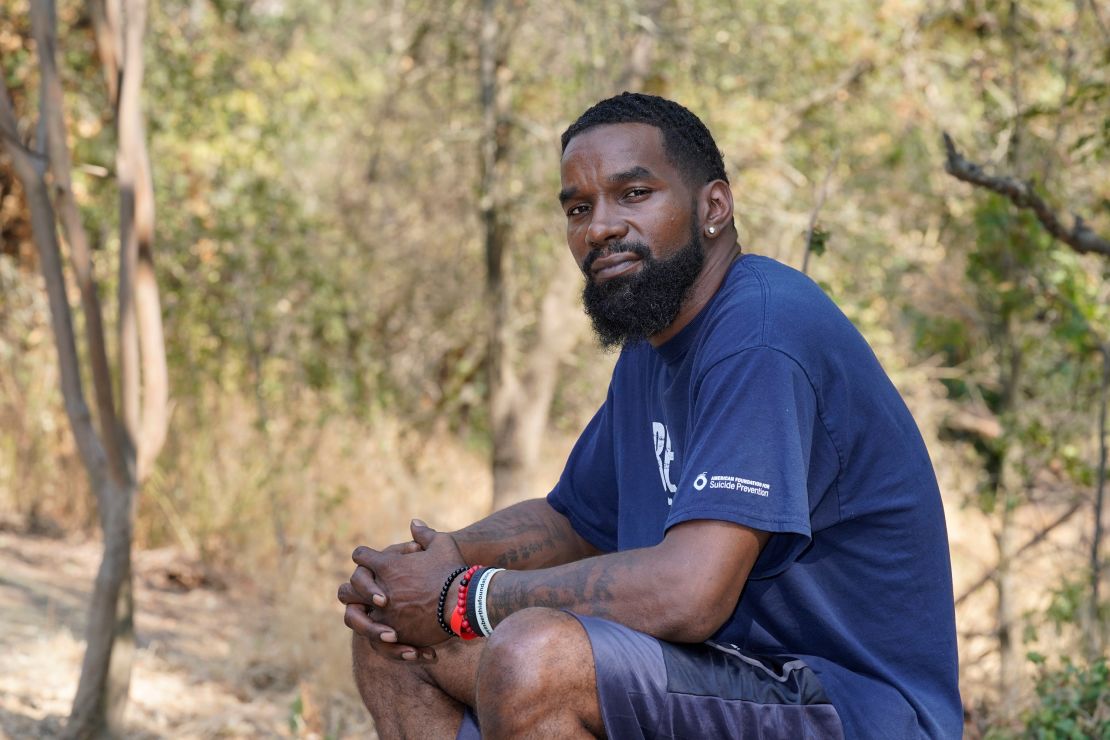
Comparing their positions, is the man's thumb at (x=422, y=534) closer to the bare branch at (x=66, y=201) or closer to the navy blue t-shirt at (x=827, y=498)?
the navy blue t-shirt at (x=827, y=498)

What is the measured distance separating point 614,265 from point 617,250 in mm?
34

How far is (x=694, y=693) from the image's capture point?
7.34 ft

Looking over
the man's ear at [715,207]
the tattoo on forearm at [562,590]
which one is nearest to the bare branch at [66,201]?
the tattoo on forearm at [562,590]

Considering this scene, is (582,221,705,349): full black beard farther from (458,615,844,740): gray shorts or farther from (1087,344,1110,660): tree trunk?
(1087,344,1110,660): tree trunk

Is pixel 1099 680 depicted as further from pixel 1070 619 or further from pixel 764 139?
pixel 764 139

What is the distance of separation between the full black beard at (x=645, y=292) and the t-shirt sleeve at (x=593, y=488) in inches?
14.2

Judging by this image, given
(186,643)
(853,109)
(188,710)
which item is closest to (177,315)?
(186,643)

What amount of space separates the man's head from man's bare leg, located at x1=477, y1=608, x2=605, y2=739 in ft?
2.53

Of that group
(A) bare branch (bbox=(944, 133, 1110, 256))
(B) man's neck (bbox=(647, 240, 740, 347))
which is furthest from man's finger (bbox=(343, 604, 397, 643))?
(A) bare branch (bbox=(944, 133, 1110, 256))

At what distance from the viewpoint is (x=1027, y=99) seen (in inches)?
288

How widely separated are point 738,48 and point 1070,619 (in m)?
4.53

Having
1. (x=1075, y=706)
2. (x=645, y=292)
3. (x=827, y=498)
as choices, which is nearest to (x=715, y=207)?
(x=645, y=292)

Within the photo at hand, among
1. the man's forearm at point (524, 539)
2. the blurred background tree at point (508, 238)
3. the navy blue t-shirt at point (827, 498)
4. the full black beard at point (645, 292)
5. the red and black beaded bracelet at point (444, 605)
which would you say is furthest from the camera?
the blurred background tree at point (508, 238)

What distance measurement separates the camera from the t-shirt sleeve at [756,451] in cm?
221
